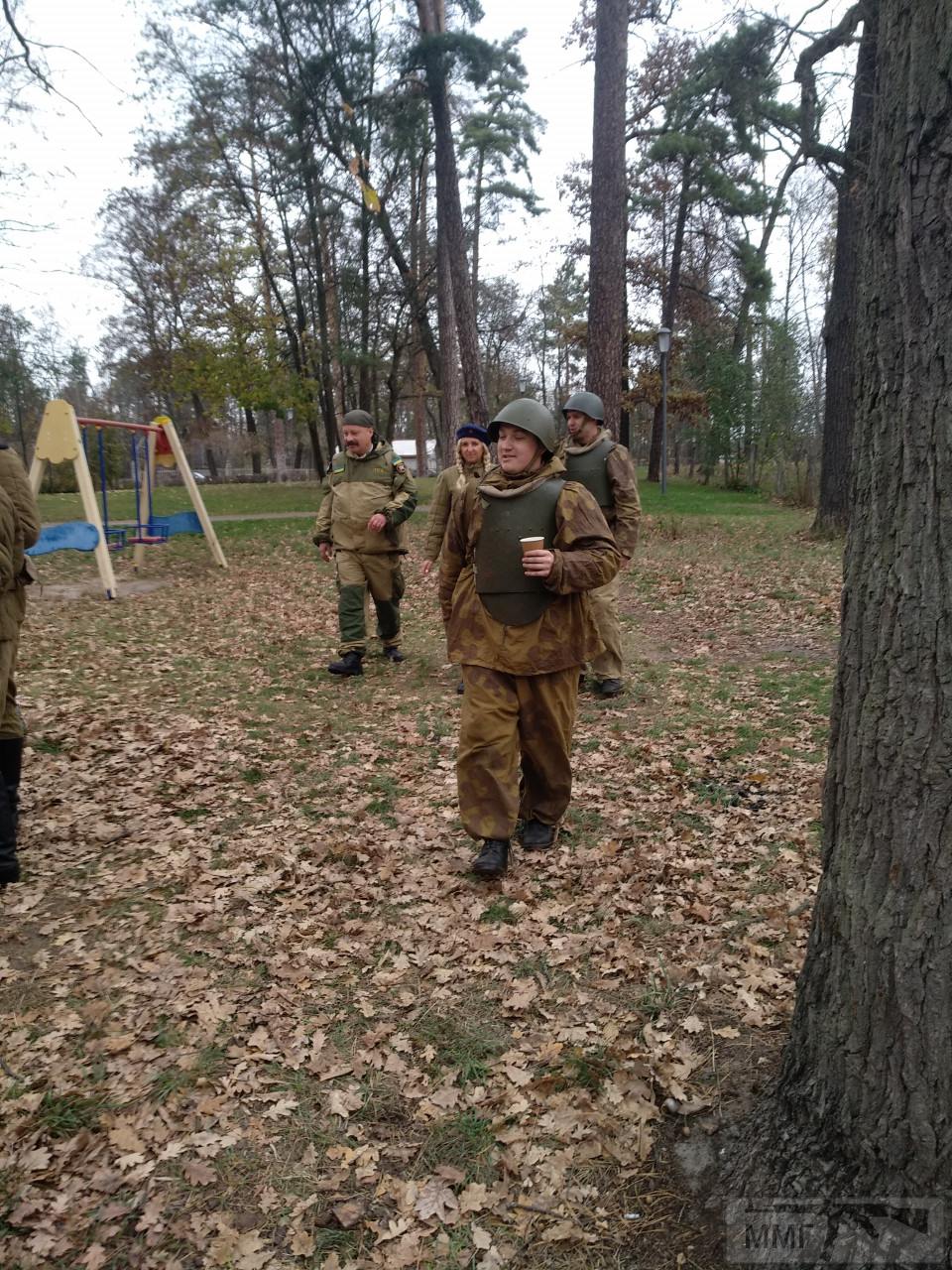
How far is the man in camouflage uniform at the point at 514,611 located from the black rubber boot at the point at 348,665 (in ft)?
12.6

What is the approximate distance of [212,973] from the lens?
346 cm

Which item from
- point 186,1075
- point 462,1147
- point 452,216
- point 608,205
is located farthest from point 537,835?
point 452,216

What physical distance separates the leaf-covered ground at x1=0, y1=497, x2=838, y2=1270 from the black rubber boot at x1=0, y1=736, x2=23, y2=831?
0.37 metres

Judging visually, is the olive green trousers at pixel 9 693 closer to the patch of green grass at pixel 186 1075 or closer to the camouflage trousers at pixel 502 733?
the patch of green grass at pixel 186 1075

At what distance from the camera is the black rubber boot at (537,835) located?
4.33 meters

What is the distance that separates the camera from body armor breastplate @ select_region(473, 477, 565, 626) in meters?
3.85

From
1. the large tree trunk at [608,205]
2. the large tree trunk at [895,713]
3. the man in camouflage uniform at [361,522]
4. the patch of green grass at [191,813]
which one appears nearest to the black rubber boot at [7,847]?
the patch of green grass at [191,813]

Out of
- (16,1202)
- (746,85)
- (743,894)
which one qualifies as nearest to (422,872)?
(743,894)

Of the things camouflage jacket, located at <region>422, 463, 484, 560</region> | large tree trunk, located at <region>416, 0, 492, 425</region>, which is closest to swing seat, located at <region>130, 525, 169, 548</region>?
large tree trunk, located at <region>416, 0, 492, 425</region>

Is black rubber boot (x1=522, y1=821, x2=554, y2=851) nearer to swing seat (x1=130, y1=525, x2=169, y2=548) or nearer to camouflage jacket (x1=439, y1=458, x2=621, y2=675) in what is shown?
camouflage jacket (x1=439, y1=458, x2=621, y2=675)

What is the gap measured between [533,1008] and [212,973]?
130 centimetres

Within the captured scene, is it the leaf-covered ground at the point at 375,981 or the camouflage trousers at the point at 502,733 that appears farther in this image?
the camouflage trousers at the point at 502,733

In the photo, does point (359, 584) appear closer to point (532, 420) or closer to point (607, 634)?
point (607, 634)

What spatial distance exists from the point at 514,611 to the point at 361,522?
3.91 m
